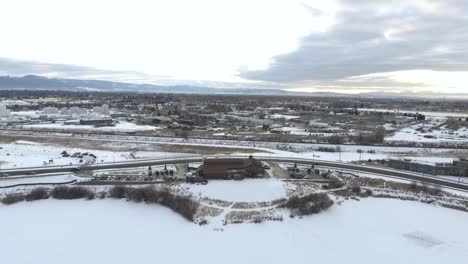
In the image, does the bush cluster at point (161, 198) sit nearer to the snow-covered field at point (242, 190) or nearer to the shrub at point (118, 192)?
the shrub at point (118, 192)

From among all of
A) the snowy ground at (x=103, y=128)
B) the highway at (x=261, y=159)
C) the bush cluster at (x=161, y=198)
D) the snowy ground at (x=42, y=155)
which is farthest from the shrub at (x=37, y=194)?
the snowy ground at (x=103, y=128)

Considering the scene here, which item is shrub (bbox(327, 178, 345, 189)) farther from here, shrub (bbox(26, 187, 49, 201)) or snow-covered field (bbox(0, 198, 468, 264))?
shrub (bbox(26, 187, 49, 201))

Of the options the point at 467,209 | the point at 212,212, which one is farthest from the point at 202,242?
the point at 467,209

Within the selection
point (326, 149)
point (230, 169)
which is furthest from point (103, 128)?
point (326, 149)

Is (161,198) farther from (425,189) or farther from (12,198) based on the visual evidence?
(425,189)

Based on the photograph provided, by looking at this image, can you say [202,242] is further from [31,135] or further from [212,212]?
[31,135]

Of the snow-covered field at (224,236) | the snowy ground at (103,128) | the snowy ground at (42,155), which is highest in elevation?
the snowy ground at (103,128)

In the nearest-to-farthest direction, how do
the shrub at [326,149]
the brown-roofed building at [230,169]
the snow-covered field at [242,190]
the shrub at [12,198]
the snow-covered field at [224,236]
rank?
the snow-covered field at [224,236] → the shrub at [12,198] → the snow-covered field at [242,190] → the brown-roofed building at [230,169] → the shrub at [326,149]
